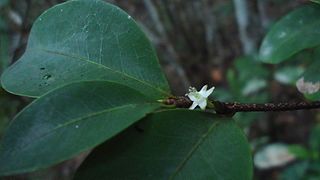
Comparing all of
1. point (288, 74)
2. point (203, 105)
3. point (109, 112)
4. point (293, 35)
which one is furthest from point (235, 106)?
point (288, 74)

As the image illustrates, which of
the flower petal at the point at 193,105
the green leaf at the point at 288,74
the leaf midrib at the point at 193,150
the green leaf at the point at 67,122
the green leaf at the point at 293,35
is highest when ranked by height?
the green leaf at the point at 288,74

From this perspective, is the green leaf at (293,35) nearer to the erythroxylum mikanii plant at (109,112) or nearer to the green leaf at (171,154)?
the erythroxylum mikanii plant at (109,112)

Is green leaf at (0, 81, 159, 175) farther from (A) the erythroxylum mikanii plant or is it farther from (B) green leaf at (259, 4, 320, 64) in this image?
(B) green leaf at (259, 4, 320, 64)

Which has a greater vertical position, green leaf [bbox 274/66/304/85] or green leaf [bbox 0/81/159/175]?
green leaf [bbox 274/66/304/85]

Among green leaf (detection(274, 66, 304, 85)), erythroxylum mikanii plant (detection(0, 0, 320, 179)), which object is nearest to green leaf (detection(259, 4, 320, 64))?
erythroxylum mikanii plant (detection(0, 0, 320, 179))

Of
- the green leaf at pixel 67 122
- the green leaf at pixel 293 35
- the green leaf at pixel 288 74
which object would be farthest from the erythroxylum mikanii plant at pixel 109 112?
the green leaf at pixel 288 74

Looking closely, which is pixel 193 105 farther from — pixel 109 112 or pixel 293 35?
pixel 293 35

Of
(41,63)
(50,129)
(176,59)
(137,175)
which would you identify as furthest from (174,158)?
(176,59)
